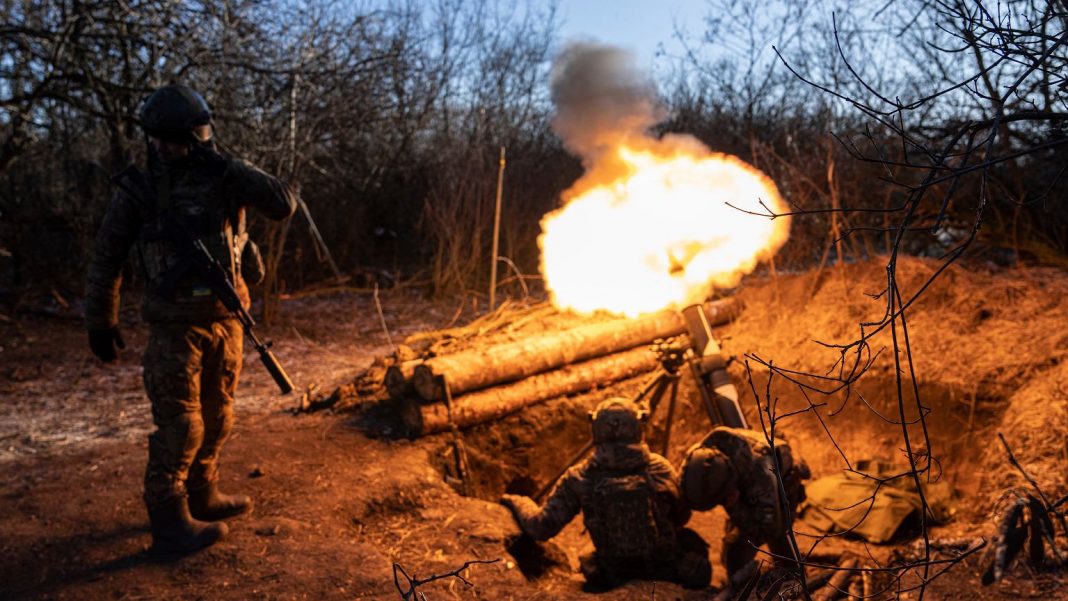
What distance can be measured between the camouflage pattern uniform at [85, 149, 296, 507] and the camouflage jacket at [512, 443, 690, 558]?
2168 millimetres

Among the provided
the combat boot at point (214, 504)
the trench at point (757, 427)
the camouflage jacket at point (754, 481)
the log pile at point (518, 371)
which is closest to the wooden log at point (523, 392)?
the log pile at point (518, 371)

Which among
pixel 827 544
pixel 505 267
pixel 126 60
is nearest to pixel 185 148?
pixel 827 544

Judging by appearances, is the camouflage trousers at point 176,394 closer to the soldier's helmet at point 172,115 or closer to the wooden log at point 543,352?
the soldier's helmet at point 172,115

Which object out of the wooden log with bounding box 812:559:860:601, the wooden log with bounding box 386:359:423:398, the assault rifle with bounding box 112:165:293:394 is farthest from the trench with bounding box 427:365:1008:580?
the assault rifle with bounding box 112:165:293:394

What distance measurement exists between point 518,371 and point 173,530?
3.27 metres

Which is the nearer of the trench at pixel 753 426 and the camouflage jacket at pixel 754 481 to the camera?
the camouflage jacket at pixel 754 481

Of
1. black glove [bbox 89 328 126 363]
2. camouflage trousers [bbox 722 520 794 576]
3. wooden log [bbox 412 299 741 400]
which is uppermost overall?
black glove [bbox 89 328 126 363]

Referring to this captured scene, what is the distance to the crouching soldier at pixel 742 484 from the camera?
4625mm

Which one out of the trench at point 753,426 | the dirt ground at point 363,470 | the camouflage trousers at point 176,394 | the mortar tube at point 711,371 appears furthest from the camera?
the trench at point 753,426

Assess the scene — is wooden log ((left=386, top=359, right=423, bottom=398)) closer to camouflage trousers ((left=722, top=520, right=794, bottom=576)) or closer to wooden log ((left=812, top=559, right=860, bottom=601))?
camouflage trousers ((left=722, top=520, right=794, bottom=576))

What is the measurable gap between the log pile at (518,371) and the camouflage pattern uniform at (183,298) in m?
1.86

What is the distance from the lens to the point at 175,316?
4242 mm

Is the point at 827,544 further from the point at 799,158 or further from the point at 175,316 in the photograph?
the point at 799,158

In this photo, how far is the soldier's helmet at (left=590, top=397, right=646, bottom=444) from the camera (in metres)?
4.58
